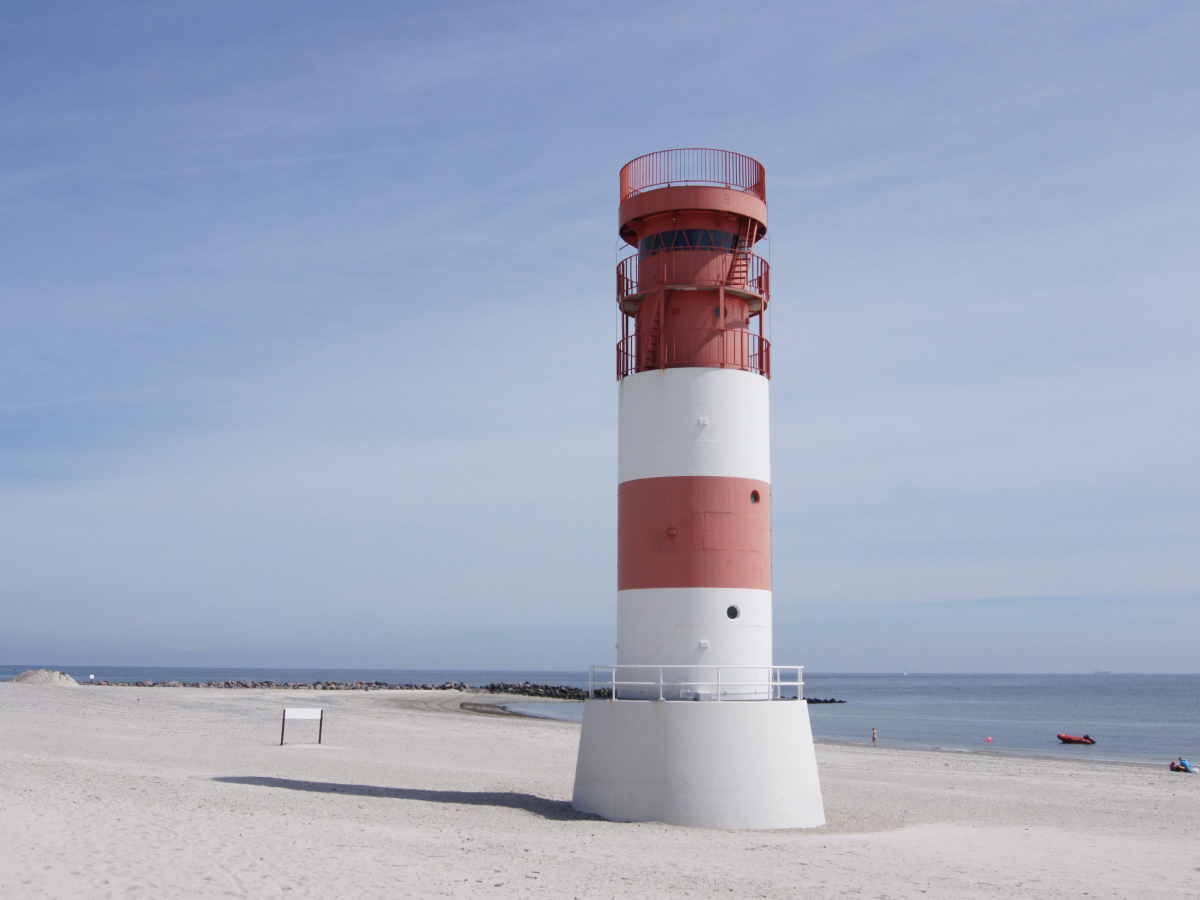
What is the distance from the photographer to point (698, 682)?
42.8ft

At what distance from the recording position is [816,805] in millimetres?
13031

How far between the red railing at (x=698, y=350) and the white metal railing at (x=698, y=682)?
13.4 feet

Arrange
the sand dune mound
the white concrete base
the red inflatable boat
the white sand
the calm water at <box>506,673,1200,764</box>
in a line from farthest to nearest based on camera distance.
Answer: the sand dune mound
the red inflatable boat
the calm water at <box>506,673,1200,764</box>
the white concrete base
the white sand

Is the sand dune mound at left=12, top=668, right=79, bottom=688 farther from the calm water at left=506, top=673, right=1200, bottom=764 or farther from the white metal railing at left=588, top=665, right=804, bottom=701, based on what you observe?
the white metal railing at left=588, top=665, right=804, bottom=701

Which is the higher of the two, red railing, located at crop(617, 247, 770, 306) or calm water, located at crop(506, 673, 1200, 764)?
red railing, located at crop(617, 247, 770, 306)

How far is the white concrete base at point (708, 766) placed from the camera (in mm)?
12391

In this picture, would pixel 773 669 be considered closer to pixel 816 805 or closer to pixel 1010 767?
pixel 816 805

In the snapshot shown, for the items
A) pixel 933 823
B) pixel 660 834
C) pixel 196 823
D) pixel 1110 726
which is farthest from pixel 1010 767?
pixel 1110 726

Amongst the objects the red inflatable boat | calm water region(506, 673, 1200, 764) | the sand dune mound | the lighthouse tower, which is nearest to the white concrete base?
the lighthouse tower

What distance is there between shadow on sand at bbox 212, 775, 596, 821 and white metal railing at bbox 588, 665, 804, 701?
201 centimetres

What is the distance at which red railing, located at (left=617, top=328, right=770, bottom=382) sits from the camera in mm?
13836

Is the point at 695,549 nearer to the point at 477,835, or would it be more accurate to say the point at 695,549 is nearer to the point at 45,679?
the point at 477,835

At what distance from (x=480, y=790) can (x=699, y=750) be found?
5561 mm

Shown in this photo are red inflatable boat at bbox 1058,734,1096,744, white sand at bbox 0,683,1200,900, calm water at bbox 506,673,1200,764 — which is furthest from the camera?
red inflatable boat at bbox 1058,734,1096,744
